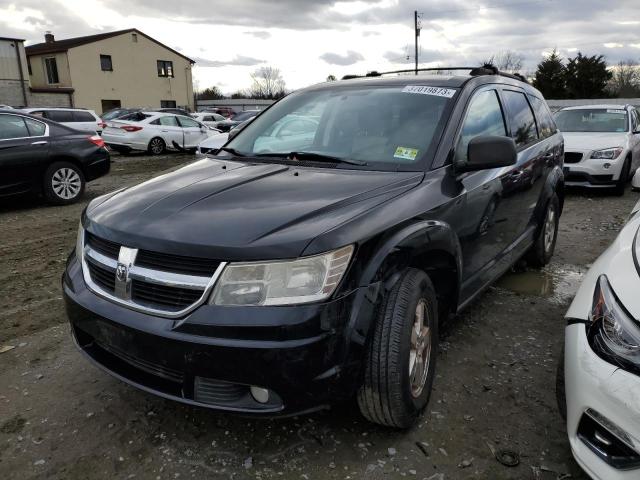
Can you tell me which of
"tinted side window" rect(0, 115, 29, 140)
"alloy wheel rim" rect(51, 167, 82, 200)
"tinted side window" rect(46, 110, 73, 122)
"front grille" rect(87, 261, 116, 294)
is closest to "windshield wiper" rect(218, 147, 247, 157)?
"front grille" rect(87, 261, 116, 294)

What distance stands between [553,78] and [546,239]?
37108mm

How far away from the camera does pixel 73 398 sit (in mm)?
2877

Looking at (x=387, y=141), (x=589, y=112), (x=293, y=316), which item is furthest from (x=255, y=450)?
(x=589, y=112)

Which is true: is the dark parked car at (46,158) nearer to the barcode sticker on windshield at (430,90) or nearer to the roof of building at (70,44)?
the barcode sticker on windshield at (430,90)

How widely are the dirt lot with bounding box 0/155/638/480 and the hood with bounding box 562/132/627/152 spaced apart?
596cm

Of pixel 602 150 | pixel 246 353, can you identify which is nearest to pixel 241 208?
pixel 246 353

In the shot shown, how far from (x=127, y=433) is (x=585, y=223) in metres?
6.54

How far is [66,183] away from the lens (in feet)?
26.5

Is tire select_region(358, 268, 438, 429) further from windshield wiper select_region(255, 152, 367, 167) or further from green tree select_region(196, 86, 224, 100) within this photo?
green tree select_region(196, 86, 224, 100)

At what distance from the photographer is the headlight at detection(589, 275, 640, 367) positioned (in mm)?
1758

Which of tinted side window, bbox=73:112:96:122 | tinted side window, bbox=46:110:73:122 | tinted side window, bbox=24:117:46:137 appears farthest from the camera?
tinted side window, bbox=73:112:96:122

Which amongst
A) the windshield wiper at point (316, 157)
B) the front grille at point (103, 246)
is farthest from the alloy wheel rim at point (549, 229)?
the front grille at point (103, 246)

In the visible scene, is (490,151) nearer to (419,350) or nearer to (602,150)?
(419,350)

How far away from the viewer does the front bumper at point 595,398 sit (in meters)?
1.69
